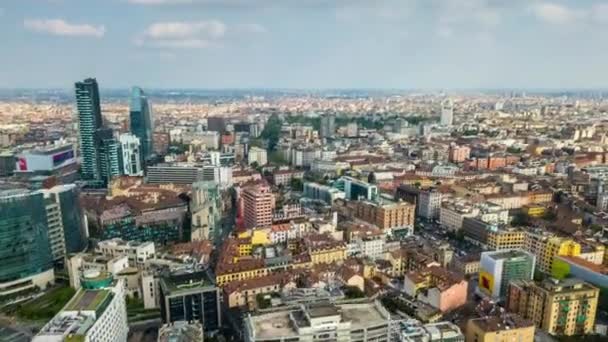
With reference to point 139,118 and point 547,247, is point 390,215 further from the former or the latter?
point 139,118

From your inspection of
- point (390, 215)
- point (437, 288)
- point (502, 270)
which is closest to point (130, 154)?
point (390, 215)

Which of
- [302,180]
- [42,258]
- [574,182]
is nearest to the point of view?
[42,258]

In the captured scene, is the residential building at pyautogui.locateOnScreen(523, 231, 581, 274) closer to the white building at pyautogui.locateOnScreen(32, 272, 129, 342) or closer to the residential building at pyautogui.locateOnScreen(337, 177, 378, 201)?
the residential building at pyautogui.locateOnScreen(337, 177, 378, 201)

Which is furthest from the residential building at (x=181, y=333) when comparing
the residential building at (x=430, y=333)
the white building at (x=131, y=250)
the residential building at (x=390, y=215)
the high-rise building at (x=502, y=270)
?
the residential building at (x=390, y=215)

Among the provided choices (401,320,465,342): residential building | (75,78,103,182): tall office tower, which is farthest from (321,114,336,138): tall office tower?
(401,320,465,342): residential building

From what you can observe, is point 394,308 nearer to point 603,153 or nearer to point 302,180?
point 302,180

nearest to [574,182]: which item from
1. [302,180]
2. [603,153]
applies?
[603,153]
